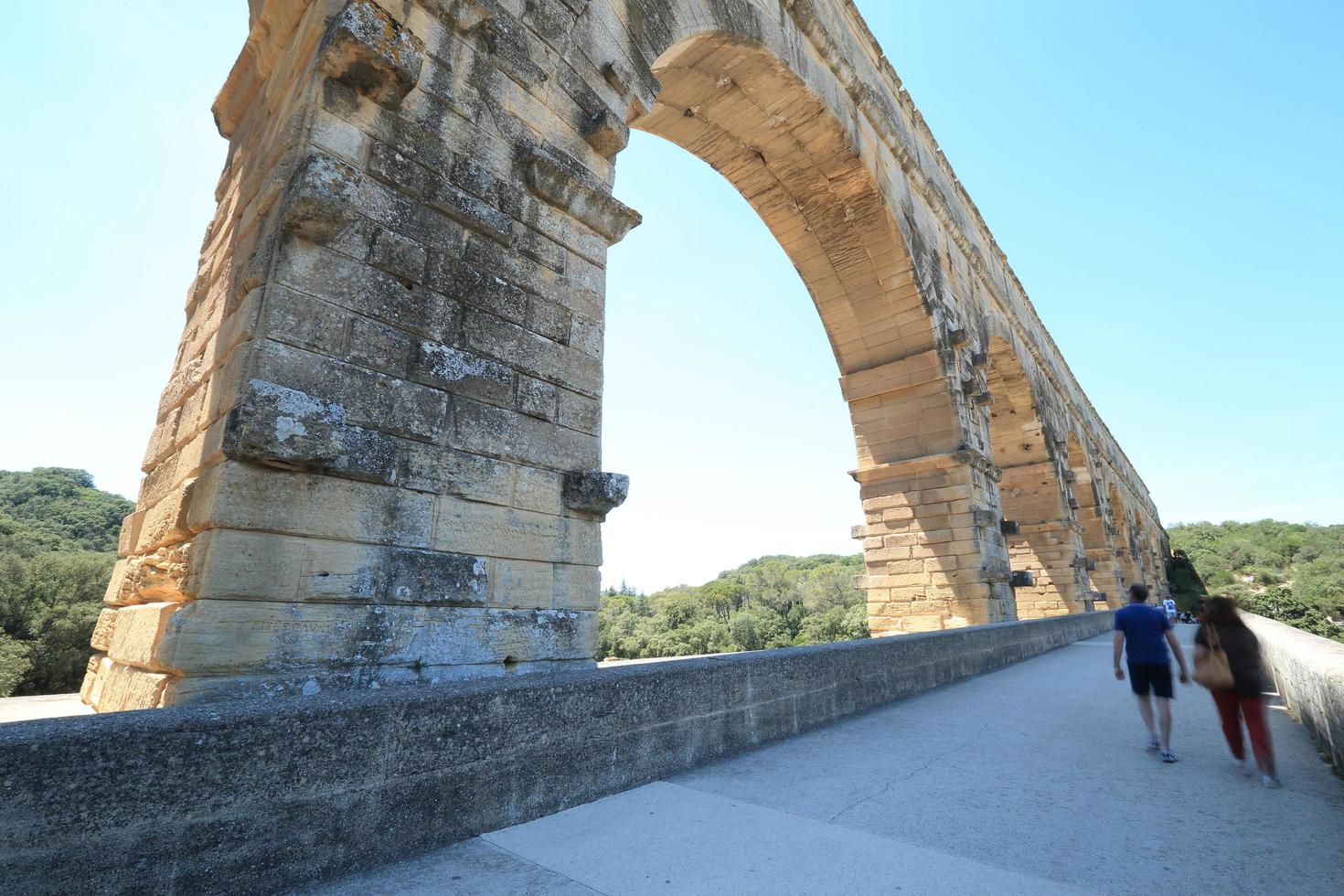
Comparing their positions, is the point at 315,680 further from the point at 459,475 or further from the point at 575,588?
the point at 575,588

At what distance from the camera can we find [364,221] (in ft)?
9.07

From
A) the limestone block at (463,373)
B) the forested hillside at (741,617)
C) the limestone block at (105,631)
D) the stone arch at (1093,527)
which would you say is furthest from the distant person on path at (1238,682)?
the forested hillside at (741,617)

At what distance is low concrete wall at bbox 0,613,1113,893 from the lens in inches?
49.3

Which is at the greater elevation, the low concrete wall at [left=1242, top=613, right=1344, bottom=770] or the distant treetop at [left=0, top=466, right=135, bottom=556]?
the distant treetop at [left=0, top=466, right=135, bottom=556]

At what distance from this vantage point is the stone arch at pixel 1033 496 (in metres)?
14.8

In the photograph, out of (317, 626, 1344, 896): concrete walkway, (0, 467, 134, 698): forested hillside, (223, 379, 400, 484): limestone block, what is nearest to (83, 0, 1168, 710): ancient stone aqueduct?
(223, 379, 400, 484): limestone block

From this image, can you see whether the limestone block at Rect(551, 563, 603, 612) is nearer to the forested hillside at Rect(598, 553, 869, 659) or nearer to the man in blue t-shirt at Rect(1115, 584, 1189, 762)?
the man in blue t-shirt at Rect(1115, 584, 1189, 762)

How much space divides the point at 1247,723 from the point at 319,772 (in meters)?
3.82

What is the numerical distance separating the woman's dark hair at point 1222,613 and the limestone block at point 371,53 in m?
4.85

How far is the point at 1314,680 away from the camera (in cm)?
342

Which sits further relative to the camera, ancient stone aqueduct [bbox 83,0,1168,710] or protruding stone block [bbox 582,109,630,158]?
protruding stone block [bbox 582,109,630,158]

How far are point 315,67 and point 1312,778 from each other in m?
5.61

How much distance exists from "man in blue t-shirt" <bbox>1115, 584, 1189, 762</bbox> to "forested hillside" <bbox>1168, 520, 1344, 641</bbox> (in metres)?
34.6

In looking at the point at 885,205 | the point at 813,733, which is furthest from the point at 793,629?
the point at 813,733
